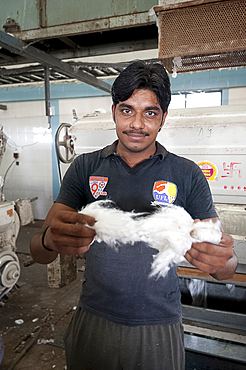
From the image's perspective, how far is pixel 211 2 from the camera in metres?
1.51

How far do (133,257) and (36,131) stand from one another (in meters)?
6.56

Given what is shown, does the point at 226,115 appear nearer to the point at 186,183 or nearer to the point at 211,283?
the point at 186,183

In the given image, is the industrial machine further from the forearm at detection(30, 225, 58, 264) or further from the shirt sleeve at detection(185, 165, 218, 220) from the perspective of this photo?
the shirt sleeve at detection(185, 165, 218, 220)

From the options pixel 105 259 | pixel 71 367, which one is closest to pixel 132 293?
pixel 105 259

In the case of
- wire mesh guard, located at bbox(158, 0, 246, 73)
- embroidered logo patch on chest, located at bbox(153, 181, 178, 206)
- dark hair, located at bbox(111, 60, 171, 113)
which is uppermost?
wire mesh guard, located at bbox(158, 0, 246, 73)

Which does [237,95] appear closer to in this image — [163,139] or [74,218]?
[163,139]

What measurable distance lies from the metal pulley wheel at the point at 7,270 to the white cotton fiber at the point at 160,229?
90.9 inches

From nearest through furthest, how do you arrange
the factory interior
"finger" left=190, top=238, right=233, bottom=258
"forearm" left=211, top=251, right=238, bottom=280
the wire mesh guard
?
"finger" left=190, top=238, right=233, bottom=258
"forearm" left=211, top=251, right=238, bottom=280
the wire mesh guard
the factory interior

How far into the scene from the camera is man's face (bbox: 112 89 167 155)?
117cm

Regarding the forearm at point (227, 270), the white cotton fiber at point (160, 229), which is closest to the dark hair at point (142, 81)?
the white cotton fiber at point (160, 229)

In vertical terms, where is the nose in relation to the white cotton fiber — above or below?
above

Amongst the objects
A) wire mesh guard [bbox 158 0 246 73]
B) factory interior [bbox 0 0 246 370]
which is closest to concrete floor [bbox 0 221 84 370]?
factory interior [bbox 0 0 246 370]

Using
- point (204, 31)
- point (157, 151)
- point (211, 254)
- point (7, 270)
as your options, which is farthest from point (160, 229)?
point (7, 270)

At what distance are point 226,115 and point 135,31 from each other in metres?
1.38
